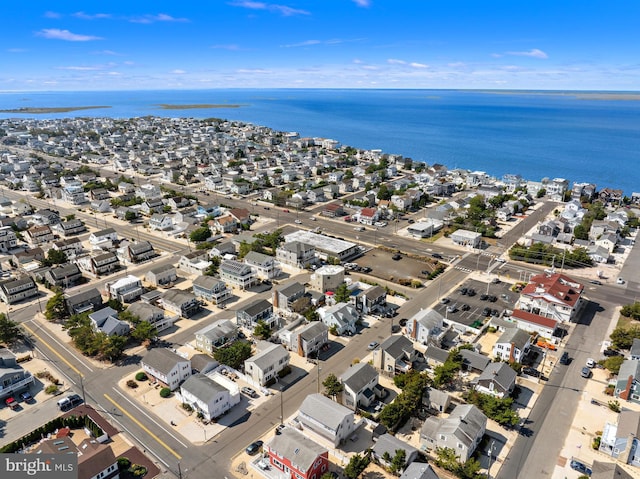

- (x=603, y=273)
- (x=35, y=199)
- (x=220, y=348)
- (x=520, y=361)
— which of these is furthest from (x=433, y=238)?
(x=35, y=199)

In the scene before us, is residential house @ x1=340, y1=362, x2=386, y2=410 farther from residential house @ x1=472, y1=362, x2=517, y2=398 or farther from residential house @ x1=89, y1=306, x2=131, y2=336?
residential house @ x1=89, y1=306, x2=131, y2=336

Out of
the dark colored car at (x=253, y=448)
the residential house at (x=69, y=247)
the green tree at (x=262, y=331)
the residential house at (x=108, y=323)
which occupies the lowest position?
the dark colored car at (x=253, y=448)

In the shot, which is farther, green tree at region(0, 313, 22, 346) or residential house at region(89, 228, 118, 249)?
residential house at region(89, 228, 118, 249)

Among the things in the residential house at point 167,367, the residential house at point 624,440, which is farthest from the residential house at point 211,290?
the residential house at point 624,440

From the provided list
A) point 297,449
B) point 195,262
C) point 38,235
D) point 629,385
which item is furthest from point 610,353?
point 38,235

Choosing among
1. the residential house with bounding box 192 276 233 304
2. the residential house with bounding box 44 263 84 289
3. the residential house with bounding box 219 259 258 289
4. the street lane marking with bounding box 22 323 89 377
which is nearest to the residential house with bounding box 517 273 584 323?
the residential house with bounding box 219 259 258 289

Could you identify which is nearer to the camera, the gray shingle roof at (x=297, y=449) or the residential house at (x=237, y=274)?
the gray shingle roof at (x=297, y=449)

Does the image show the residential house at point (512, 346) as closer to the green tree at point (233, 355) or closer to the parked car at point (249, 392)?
the parked car at point (249, 392)

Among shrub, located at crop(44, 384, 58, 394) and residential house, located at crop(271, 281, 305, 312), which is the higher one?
residential house, located at crop(271, 281, 305, 312)
